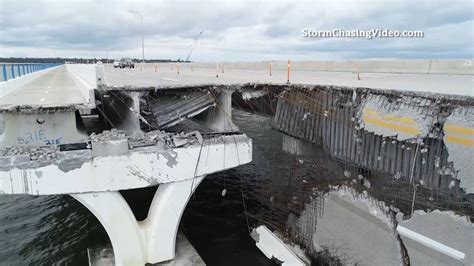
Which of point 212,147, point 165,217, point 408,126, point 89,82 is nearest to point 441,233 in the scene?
point 408,126

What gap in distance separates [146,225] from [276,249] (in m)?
4.19

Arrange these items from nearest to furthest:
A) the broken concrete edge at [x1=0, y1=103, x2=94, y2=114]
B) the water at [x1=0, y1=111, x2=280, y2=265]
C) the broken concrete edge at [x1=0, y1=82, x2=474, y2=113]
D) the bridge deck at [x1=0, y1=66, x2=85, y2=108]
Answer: the broken concrete edge at [x1=0, y1=82, x2=474, y2=113], the broken concrete edge at [x1=0, y1=103, x2=94, y2=114], the water at [x1=0, y1=111, x2=280, y2=265], the bridge deck at [x1=0, y1=66, x2=85, y2=108]

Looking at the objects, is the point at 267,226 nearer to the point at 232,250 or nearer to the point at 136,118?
the point at 232,250

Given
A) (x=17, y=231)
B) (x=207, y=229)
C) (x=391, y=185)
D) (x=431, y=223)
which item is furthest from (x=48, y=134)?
(x=431, y=223)

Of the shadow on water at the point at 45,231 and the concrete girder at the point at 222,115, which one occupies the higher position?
the concrete girder at the point at 222,115

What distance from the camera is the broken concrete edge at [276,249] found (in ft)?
36.7

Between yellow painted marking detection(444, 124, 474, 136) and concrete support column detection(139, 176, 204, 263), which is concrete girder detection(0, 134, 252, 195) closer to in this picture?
concrete support column detection(139, 176, 204, 263)

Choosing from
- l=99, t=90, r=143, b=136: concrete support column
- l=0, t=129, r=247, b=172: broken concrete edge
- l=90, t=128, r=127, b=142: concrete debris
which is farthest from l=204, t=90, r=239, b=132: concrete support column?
l=90, t=128, r=127, b=142: concrete debris

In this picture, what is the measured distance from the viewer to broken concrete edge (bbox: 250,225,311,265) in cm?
1119

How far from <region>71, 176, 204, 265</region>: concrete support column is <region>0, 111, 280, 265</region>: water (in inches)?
77.2

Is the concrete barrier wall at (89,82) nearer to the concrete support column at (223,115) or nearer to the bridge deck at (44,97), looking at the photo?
the bridge deck at (44,97)

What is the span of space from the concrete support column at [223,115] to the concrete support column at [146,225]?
9.72ft

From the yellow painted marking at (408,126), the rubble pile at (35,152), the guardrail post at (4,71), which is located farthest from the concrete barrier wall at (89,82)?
the guardrail post at (4,71)

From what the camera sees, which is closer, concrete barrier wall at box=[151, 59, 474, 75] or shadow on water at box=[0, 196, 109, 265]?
shadow on water at box=[0, 196, 109, 265]
